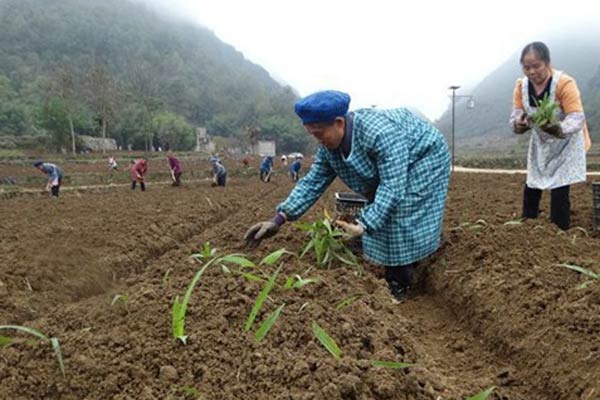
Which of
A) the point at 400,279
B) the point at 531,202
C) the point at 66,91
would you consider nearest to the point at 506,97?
the point at 66,91

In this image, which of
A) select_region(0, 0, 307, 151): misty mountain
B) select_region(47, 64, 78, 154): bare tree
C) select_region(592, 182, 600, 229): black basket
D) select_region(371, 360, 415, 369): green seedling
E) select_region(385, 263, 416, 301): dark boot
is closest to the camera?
select_region(371, 360, 415, 369): green seedling

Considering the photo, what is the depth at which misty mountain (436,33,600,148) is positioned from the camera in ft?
272

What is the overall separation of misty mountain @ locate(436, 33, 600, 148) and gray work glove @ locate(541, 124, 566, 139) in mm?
54676

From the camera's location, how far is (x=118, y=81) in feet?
229

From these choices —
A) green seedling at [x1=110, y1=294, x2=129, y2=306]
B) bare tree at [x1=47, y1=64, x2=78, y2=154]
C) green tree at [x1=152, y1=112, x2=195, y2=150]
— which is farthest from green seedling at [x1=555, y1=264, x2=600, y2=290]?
green tree at [x1=152, y1=112, x2=195, y2=150]

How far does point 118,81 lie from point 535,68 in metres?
72.7

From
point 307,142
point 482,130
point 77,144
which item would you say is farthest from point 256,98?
point 77,144

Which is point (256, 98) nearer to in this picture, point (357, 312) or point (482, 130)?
point (482, 130)

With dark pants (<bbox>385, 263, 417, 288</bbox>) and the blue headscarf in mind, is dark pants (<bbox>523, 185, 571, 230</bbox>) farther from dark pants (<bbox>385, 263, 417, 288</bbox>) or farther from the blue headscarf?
the blue headscarf

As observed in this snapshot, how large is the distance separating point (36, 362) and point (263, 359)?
810 millimetres

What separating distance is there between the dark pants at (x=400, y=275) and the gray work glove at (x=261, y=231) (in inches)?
32.5

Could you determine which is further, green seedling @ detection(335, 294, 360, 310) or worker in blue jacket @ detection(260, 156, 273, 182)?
worker in blue jacket @ detection(260, 156, 273, 182)

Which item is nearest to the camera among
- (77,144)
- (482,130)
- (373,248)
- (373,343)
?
(373,343)

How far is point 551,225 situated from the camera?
13.0ft
